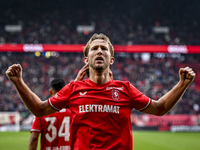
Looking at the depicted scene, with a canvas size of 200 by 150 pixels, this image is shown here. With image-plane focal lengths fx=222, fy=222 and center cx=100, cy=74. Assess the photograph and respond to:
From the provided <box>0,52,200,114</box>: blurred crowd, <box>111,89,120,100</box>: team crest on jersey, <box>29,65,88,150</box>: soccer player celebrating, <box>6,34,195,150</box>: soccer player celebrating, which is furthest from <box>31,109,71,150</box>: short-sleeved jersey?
<box>0,52,200,114</box>: blurred crowd

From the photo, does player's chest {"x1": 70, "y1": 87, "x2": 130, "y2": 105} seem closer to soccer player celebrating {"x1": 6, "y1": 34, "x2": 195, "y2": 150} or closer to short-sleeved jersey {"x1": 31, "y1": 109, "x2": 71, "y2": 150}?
soccer player celebrating {"x1": 6, "y1": 34, "x2": 195, "y2": 150}

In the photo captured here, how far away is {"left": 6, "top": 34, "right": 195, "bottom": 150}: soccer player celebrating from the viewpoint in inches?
77.6

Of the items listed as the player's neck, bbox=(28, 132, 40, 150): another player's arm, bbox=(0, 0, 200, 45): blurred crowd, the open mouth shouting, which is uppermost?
bbox=(0, 0, 200, 45): blurred crowd

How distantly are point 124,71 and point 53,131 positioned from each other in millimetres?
22212

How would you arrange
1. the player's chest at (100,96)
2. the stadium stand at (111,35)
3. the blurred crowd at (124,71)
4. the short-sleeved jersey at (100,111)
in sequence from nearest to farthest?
1. the short-sleeved jersey at (100,111)
2. the player's chest at (100,96)
3. the blurred crowd at (124,71)
4. the stadium stand at (111,35)

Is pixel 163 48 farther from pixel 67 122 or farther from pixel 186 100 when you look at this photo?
pixel 67 122

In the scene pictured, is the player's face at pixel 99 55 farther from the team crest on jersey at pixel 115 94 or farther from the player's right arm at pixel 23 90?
the player's right arm at pixel 23 90

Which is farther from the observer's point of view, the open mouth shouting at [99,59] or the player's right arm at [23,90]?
the open mouth shouting at [99,59]

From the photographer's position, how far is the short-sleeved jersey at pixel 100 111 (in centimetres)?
196

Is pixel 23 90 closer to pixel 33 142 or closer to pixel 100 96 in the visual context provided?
pixel 100 96

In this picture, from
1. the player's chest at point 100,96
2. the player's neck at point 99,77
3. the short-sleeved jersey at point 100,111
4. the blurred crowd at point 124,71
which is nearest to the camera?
the short-sleeved jersey at point 100,111

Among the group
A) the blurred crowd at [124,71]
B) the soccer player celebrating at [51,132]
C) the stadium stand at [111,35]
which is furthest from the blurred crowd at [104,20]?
the soccer player celebrating at [51,132]

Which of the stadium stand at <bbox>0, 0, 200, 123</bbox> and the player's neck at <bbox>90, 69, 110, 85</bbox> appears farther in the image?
the stadium stand at <bbox>0, 0, 200, 123</bbox>

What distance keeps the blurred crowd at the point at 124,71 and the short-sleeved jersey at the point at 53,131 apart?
18130 millimetres
